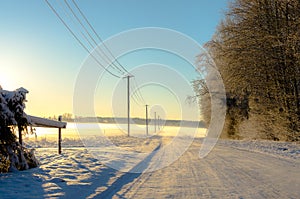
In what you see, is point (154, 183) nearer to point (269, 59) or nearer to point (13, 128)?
point (13, 128)

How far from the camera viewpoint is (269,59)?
2069 cm

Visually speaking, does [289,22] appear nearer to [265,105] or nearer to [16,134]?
[265,105]

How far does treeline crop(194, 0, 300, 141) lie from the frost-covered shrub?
49.8ft

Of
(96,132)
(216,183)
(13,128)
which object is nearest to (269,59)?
(216,183)

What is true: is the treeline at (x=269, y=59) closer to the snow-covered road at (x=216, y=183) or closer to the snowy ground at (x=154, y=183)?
the snow-covered road at (x=216, y=183)

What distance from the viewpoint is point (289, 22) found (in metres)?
19.2

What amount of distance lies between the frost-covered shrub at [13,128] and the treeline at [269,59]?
49.8 feet

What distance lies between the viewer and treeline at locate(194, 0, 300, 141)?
19500 millimetres

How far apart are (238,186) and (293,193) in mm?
1096

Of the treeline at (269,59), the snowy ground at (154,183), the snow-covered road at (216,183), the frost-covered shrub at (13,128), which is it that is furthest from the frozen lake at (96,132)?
the snow-covered road at (216,183)

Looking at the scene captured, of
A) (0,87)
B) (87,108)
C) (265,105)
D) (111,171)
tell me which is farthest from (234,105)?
(0,87)

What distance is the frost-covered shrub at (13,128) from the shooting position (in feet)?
25.5

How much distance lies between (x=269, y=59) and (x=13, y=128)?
57.3 feet

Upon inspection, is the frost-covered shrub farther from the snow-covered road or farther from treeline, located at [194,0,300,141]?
treeline, located at [194,0,300,141]
